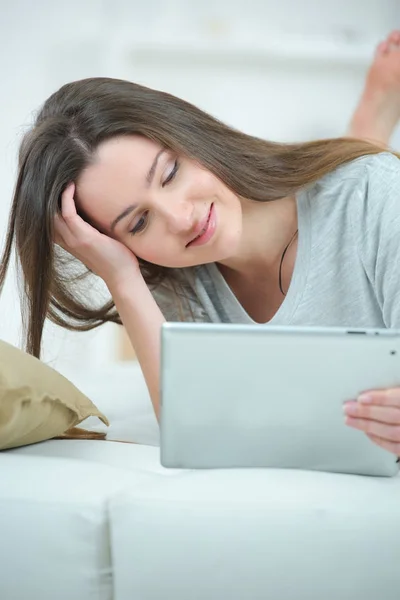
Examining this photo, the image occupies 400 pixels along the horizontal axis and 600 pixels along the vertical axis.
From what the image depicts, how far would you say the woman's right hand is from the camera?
55.5 inches

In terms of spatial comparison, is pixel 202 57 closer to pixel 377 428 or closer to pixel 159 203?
pixel 159 203

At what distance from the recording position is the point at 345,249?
59.3 inches

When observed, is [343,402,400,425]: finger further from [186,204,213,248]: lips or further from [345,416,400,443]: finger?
[186,204,213,248]: lips

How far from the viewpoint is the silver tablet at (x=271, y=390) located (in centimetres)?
93

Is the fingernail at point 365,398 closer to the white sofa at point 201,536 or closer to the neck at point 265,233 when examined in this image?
the white sofa at point 201,536

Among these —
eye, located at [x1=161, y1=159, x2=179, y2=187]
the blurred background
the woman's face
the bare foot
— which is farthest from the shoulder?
the blurred background

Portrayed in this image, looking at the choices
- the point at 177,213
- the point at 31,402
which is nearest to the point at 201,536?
the point at 31,402

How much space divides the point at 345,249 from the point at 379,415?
2.04 feet

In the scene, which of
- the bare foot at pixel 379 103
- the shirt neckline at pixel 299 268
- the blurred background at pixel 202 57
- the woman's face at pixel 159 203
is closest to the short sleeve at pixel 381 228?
the shirt neckline at pixel 299 268

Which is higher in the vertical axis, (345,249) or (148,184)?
(148,184)

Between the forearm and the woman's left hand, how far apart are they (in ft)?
1.80

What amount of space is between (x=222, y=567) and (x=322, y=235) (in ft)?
2.59

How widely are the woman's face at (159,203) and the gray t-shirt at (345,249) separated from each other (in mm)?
184

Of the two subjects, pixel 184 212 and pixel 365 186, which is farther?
pixel 365 186
